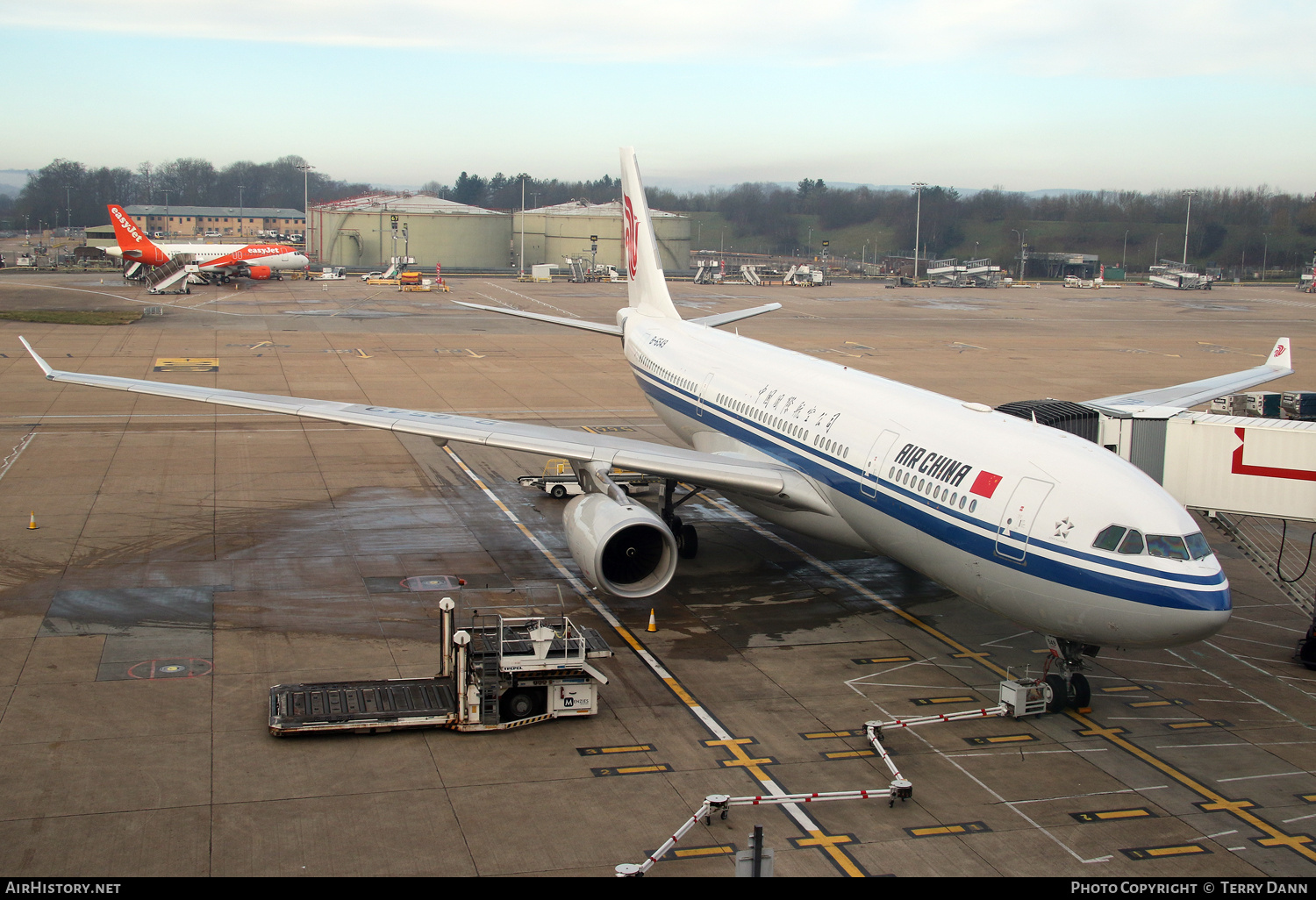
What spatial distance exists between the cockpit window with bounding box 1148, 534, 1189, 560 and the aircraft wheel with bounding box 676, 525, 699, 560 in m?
11.7

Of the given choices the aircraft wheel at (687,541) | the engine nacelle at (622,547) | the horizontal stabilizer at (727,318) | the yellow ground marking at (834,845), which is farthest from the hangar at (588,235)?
the yellow ground marking at (834,845)

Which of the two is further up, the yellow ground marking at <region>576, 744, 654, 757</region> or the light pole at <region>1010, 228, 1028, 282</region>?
the light pole at <region>1010, 228, 1028, 282</region>

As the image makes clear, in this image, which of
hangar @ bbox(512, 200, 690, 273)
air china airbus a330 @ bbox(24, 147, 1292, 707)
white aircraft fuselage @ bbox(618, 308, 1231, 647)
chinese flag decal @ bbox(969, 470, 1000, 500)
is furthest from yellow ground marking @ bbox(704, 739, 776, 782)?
hangar @ bbox(512, 200, 690, 273)

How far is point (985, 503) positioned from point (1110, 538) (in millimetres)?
2080

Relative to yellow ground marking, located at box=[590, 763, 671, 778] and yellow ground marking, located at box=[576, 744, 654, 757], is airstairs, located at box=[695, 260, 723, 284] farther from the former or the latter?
yellow ground marking, located at box=[590, 763, 671, 778]

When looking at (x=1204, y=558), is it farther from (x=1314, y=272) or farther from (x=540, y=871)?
(x=1314, y=272)

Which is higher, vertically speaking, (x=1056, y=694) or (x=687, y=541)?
(x=687, y=541)

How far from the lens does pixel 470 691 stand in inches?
625

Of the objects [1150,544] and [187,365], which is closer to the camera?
[1150,544]

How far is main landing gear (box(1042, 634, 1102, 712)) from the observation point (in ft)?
55.8

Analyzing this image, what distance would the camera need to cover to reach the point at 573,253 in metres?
150

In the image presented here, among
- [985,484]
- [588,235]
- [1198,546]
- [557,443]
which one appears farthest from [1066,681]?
[588,235]

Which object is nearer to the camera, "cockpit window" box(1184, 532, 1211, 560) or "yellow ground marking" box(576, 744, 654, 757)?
"cockpit window" box(1184, 532, 1211, 560)

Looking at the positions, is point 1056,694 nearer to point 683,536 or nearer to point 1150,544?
point 1150,544
